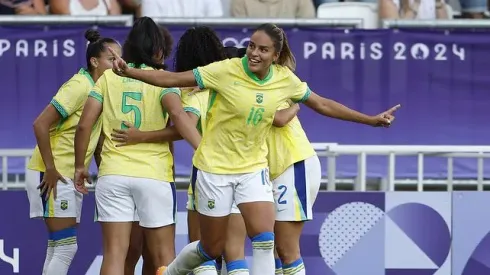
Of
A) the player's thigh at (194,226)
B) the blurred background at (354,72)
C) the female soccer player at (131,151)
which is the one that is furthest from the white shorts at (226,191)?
the blurred background at (354,72)

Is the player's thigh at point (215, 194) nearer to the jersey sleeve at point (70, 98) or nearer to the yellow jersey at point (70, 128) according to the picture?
the yellow jersey at point (70, 128)

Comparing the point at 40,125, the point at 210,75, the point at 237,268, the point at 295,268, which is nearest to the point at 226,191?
the point at 237,268

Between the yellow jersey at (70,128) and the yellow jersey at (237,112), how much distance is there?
1304mm

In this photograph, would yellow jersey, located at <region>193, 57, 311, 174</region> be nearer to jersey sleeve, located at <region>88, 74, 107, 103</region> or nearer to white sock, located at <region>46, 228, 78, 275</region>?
jersey sleeve, located at <region>88, 74, 107, 103</region>

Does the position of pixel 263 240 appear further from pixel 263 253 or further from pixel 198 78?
pixel 198 78

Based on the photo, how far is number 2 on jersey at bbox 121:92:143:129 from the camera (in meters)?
9.03

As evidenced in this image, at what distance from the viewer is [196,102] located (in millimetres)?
9398

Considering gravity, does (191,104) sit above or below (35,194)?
above

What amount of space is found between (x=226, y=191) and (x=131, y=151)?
77 cm

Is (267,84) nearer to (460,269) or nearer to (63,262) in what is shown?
(63,262)

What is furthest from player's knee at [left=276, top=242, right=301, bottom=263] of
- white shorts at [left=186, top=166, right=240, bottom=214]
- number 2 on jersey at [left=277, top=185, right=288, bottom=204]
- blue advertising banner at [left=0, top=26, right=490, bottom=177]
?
blue advertising banner at [left=0, top=26, right=490, bottom=177]

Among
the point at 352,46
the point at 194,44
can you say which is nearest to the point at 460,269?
the point at 352,46

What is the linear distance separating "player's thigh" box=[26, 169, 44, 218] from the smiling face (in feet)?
6.96

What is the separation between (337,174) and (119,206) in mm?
3281
